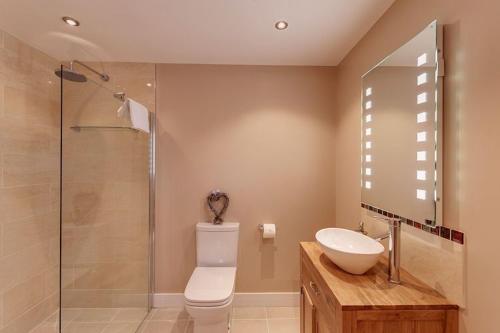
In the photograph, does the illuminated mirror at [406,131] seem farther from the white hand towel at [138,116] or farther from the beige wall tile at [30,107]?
the beige wall tile at [30,107]

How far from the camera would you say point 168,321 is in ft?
7.39

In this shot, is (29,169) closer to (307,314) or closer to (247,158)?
(247,158)

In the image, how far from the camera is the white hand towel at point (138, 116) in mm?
1980

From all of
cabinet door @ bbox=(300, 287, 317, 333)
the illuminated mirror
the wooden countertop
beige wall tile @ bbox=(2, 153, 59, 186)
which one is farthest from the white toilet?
beige wall tile @ bbox=(2, 153, 59, 186)

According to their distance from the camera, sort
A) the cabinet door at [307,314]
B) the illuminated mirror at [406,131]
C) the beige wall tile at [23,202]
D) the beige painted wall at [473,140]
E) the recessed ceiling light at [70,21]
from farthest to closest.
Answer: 1. the beige wall tile at [23,202]
2. the recessed ceiling light at [70,21]
3. the cabinet door at [307,314]
4. the illuminated mirror at [406,131]
5. the beige painted wall at [473,140]

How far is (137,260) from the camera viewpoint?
232 centimetres

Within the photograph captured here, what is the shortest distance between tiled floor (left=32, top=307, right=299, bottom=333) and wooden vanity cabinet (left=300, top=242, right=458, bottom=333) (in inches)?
40.5

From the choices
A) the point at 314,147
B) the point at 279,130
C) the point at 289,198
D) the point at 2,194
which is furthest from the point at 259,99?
the point at 2,194

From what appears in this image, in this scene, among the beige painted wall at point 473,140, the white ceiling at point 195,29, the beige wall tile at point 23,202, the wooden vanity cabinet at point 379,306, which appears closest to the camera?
the beige painted wall at point 473,140

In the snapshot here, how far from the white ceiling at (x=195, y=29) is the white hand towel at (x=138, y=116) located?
50cm

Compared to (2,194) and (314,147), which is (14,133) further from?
(314,147)

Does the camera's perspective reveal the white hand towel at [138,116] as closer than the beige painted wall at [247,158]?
Yes

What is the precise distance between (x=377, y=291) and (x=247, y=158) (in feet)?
5.18

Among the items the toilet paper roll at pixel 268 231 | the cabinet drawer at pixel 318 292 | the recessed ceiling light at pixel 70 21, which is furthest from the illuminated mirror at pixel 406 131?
the recessed ceiling light at pixel 70 21
